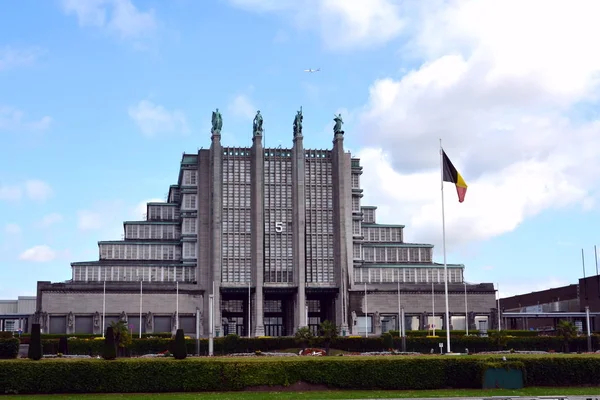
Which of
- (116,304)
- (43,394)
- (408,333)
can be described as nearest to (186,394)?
(43,394)

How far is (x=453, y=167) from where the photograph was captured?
6406 centimetres

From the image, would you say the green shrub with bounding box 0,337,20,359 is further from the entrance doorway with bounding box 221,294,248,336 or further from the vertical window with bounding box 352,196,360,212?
the vertical window with bounding box 352,196,360,212

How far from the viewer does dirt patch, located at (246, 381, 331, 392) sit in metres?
44.2

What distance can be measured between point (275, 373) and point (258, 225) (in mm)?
81694

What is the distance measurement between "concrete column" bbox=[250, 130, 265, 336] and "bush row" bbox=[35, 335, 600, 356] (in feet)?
110

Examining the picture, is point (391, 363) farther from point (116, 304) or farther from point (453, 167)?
point (116, 304)

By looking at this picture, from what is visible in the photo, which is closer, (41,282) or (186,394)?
(186,394)

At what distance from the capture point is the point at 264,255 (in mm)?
126875

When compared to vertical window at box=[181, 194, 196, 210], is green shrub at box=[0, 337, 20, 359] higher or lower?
lower

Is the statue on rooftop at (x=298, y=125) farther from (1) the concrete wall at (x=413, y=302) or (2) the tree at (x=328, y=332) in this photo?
(2) the tree at (x=328, y=332)

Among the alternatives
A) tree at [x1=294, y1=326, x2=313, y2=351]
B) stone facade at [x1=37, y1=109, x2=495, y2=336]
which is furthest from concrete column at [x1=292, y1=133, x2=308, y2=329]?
tree at [x1=294, y1=326, x2=313, y2=351]

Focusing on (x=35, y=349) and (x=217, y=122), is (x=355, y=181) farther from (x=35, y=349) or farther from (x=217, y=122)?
(x=35, y=349)

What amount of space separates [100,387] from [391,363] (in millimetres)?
16044

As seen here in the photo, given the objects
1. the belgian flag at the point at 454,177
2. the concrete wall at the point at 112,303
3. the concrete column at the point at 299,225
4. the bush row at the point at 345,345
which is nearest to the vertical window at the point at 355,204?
the concrete column at the point at 299,225
